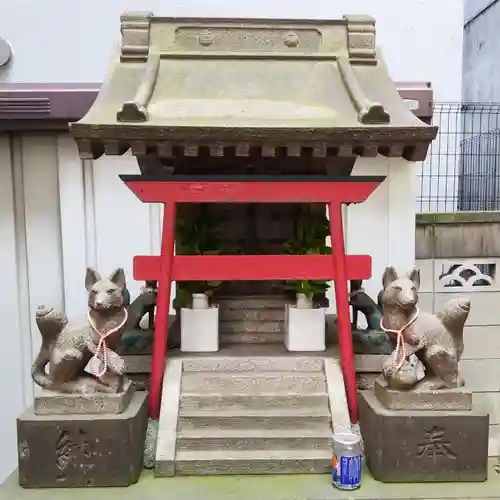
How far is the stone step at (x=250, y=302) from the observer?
3.98 metres

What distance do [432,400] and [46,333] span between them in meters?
2.22

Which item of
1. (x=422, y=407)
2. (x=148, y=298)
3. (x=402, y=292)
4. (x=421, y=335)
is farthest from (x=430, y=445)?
(x=148, y=298)

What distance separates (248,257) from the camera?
3.38 meters

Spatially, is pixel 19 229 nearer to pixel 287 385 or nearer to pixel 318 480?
pixel 287 385

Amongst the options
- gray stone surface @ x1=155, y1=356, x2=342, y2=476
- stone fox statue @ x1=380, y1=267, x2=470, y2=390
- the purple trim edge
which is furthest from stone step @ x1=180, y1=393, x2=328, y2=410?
the purple trim edge

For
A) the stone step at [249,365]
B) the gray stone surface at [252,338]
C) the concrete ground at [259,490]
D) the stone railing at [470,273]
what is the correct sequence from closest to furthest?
the concrete ground at [259,490], the stone step at [249,365], the gray stone surface at [252,338], the stone railing at [470,273]

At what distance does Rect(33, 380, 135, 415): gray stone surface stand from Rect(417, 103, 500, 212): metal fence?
484 centimetres

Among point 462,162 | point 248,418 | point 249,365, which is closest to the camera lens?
point 248,418

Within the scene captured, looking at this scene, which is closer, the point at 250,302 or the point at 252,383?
the point at 252,383

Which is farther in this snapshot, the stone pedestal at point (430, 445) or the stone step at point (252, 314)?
the stone step at point (252, 314)

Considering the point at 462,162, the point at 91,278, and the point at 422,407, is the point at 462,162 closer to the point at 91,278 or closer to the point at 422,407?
the point at 422,407

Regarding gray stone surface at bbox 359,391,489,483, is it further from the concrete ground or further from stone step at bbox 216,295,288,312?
stone step at bbox 216,295,288,312

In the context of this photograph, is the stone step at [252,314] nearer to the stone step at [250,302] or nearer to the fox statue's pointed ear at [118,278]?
the stone step at [250,302]

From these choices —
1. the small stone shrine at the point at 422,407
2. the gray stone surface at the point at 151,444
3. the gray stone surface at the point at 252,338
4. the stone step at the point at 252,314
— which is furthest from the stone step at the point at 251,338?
the small stone shrine at the point at 422,407
